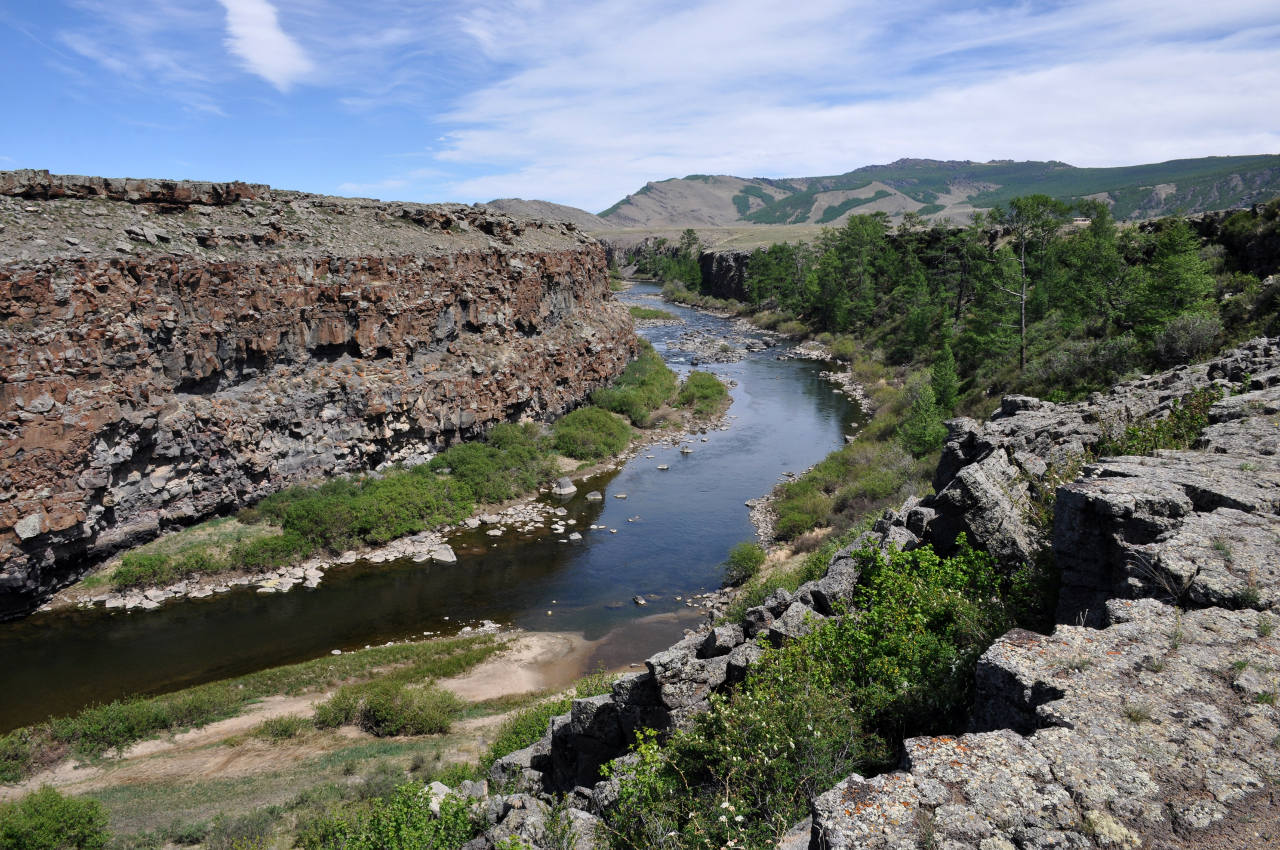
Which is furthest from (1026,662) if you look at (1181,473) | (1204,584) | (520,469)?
(520,469)

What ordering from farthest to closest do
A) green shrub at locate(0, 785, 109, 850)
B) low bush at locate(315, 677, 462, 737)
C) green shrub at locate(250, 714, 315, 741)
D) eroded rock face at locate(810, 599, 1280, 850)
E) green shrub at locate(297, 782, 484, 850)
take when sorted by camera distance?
low bush at locate(315, 677, 462, 737) → green shrub at locate(250, 714, 315, 741) → green shrub at locate(0, 785, 109, 850) → green shrub at locate(297, 782, 484, 850) → eroded rock face at locate(810, 599, 1280, 850)

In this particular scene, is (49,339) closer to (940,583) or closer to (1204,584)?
(940,583)

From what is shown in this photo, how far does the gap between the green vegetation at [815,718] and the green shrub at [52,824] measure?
1132 centimetres

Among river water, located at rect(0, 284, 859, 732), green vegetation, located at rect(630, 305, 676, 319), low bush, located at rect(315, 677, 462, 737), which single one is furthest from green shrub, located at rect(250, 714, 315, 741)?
green vegetation, located at rect(630, 305, 676, 319)

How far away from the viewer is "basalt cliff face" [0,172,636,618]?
25.7m

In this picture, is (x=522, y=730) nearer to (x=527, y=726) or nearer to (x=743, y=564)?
(x=527, y=726)

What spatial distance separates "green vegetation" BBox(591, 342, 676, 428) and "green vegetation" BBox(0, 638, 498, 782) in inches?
1149

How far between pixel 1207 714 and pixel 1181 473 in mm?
5488

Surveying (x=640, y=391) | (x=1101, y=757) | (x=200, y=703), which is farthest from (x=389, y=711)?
(x=640, y=391)

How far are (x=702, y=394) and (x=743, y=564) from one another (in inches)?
1154

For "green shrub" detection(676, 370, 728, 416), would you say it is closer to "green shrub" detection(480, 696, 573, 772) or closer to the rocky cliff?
"green shrub" detection(480, 696, 573, 772)

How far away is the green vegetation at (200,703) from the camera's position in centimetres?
1852

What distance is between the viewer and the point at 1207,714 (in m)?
6.92

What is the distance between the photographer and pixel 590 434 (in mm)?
47094
